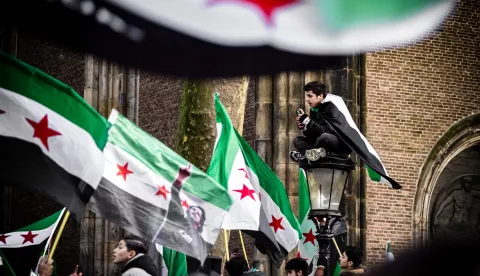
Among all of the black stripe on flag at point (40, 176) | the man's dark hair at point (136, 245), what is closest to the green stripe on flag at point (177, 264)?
the man's dark hair at point (136, 245)

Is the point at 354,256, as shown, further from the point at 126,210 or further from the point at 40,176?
the point at 40,176

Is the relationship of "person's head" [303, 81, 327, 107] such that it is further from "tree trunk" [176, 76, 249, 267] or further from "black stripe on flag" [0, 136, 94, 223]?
"black stripe on flag" [0, 136, 94, 223]

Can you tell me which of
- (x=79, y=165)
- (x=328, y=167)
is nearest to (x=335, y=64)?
(x=79, y=165)

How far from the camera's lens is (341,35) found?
1862 mm

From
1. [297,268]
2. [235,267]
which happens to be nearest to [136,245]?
[235,267]

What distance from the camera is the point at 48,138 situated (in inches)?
204

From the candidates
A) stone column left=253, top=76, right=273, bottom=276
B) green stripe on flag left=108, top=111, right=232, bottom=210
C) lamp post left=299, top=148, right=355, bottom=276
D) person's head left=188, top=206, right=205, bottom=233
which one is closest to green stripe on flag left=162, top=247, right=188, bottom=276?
lamp post left=299, top=148, right=355, bottom=276

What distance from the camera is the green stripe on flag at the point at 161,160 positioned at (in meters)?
7.30

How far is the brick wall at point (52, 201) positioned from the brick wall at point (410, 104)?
7.63m

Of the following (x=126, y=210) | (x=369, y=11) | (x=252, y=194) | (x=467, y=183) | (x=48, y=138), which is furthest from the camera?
(x=467, y=183)

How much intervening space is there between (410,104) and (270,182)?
34.2 ft

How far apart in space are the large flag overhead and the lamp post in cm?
833

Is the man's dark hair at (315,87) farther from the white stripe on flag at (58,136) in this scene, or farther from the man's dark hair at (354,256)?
the white stripe on flag at (58,136)

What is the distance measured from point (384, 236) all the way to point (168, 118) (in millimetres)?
5873
